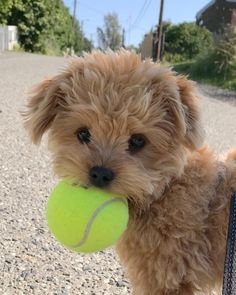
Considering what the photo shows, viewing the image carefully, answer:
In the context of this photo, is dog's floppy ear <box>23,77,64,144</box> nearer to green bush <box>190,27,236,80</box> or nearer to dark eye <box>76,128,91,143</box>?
dark eye <box>76,128,91,143</box>

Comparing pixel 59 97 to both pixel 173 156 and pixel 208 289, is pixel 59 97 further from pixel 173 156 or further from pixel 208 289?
pixel 208 289

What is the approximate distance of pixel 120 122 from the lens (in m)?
2.45

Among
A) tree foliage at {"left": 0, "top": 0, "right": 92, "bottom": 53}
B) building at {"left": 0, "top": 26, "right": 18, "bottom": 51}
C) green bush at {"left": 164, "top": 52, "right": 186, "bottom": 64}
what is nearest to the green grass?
tree foliage at {"left": 0, "top": 0, "right": 92, "bottom": 53}

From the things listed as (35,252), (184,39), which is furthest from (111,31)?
(35,252)

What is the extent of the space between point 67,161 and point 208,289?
41.2 inches

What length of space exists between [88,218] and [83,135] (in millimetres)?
442

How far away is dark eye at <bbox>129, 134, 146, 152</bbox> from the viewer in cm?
252

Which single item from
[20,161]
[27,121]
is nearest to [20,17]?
[20,161]

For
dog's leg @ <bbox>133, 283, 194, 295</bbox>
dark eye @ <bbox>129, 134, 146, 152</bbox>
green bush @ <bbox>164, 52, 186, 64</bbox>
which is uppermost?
dark eye @ <bbox>129, 134, 146, 152</bbox>

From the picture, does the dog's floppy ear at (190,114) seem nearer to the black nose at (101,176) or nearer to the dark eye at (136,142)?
the dark eye at (136,142)

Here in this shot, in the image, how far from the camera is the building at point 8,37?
40506mm

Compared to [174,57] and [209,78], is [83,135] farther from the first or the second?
[174,57]

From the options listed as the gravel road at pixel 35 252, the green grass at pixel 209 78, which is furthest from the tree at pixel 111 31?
the gravel road at pixel 35 252

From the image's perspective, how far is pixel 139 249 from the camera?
8.68 ft
